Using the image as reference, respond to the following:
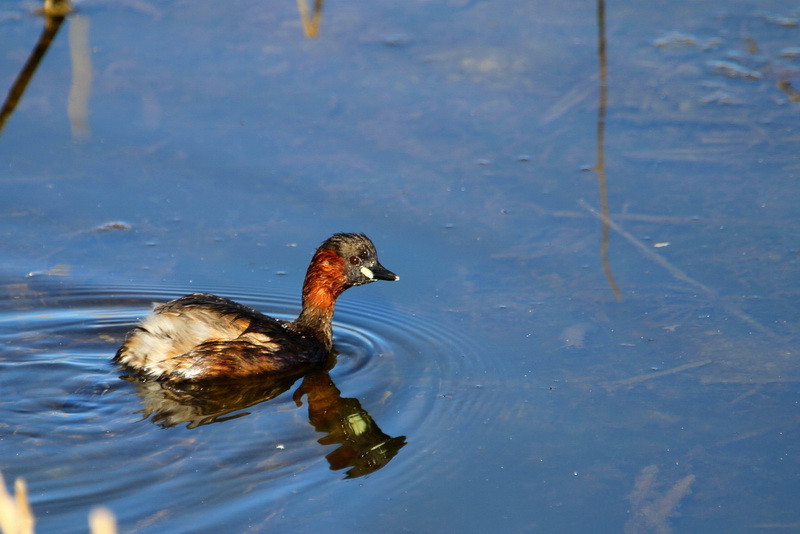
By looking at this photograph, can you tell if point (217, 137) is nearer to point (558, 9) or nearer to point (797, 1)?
point (558, 9)

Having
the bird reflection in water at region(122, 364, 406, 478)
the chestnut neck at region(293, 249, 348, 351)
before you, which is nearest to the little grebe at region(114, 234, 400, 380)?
the chestnut neck at region(293, 249, 348, 351)

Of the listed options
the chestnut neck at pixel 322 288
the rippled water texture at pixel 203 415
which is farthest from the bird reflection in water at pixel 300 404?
the chestnut neck at pixel 322 288

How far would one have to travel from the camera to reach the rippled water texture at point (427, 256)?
530cm

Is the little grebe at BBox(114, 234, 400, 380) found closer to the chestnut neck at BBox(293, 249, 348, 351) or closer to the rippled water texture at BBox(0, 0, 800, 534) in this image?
the chestnut neck at BBox(293, 249, 348, 351)

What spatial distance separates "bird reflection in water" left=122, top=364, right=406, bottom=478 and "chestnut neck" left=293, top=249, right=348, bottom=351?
1.57 ft

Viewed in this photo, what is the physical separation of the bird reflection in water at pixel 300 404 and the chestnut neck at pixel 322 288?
48cm

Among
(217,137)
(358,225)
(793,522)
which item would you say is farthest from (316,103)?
(793,522)

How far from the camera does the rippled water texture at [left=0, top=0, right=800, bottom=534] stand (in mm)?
5305

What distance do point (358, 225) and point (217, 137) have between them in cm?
164

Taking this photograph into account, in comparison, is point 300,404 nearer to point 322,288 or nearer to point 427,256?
point 322,288

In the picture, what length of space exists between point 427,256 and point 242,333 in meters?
1.71

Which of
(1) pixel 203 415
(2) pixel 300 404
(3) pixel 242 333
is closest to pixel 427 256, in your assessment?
(3) pixel 242 333

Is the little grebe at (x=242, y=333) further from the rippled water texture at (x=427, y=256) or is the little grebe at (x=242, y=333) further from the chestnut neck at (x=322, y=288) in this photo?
the rippled water texture at (x=427, y=256)

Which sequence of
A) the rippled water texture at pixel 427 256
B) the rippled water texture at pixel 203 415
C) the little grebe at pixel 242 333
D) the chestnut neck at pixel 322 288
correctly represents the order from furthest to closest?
the chestnut neck at pixel 322 288 → the little grebe at pixel 242 333 → the rippled water texture at pixel 427 256 → the rippled water texture at pixel 203 415
